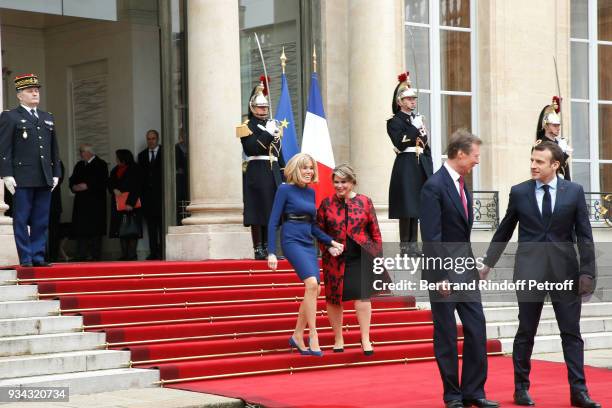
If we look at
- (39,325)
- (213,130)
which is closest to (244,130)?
(213,130)

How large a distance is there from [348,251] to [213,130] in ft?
11.7

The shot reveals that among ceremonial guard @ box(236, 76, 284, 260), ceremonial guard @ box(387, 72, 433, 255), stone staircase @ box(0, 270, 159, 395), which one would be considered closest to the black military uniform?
ceremonial guard @ box(236, 76, 284, 260)

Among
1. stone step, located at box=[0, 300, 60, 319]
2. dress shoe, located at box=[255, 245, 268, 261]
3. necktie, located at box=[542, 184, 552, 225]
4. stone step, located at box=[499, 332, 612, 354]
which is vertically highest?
necktie, located at box=[542, 184, 552, 225]

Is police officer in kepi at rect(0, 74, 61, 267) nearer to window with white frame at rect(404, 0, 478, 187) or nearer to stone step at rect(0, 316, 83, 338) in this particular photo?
stone step at rect(0, 316, 83, 338)

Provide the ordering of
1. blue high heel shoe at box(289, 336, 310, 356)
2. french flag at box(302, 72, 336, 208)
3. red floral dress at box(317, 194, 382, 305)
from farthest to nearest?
french flag at box(302, 72, 336, 208)
red floral dress at box(317, 194, 382, 305)
blue high heel shoe at box(289, 336, 310, 356)

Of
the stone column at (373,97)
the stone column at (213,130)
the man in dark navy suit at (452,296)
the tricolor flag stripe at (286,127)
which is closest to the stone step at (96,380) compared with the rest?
the man in dark navy suit at (452,296)

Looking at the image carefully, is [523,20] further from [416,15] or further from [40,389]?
[40,389]

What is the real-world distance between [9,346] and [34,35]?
8.93 meters

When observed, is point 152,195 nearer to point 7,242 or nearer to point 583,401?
point 7,242

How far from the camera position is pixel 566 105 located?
18.3m

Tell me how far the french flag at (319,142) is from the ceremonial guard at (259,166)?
919mm

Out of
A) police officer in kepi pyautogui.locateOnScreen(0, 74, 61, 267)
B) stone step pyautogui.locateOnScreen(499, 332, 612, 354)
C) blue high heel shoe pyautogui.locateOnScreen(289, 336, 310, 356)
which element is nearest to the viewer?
blue high heel shoe pyautogui.locateOnScreen(289, 336, 310, 356)

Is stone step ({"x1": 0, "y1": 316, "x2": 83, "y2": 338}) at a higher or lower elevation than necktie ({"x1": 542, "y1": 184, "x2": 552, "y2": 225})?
lower

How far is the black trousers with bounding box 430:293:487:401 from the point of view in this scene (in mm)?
8117
